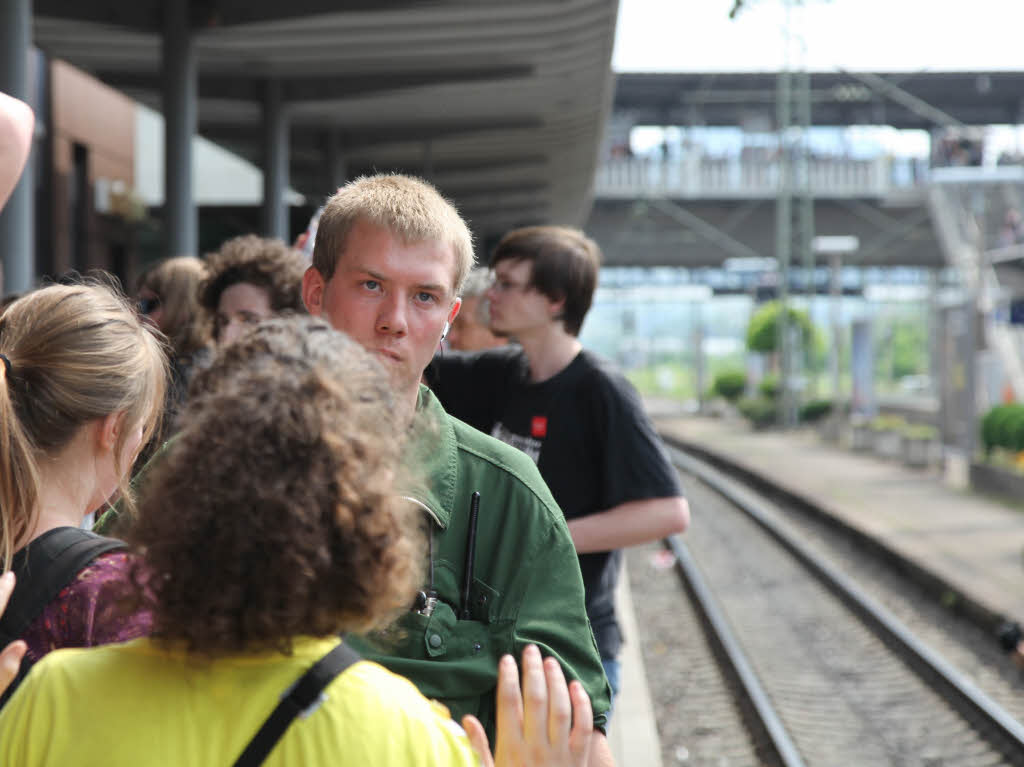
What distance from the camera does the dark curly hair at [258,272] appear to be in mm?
4188

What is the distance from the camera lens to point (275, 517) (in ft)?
4.71

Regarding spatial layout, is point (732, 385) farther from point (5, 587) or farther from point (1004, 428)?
point (5, 587)

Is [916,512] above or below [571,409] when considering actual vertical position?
below

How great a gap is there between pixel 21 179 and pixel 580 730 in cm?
533

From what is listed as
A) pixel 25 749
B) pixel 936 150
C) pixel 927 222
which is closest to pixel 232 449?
pixel 25 749

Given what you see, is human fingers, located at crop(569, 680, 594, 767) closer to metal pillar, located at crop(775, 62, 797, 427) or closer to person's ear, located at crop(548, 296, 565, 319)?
person's ear, located at crop(548, 296, 565, 319)

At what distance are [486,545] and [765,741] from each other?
573 centimetres

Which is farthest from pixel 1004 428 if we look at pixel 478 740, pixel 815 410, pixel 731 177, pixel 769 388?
pixel 731 177

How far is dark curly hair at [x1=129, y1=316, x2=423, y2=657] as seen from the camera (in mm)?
1437

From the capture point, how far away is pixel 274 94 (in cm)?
1326

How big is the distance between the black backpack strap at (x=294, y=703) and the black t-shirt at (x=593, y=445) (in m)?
2.05

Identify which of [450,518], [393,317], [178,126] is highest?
[178,126]

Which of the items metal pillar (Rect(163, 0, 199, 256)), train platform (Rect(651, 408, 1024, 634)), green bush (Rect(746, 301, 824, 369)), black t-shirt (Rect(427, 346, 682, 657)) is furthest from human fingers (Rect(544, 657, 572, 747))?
green bush (Rect(746, 301, 824, 369))

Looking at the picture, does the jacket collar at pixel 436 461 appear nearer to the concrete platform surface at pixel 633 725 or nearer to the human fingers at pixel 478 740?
the human fingers at pixel 478 740
